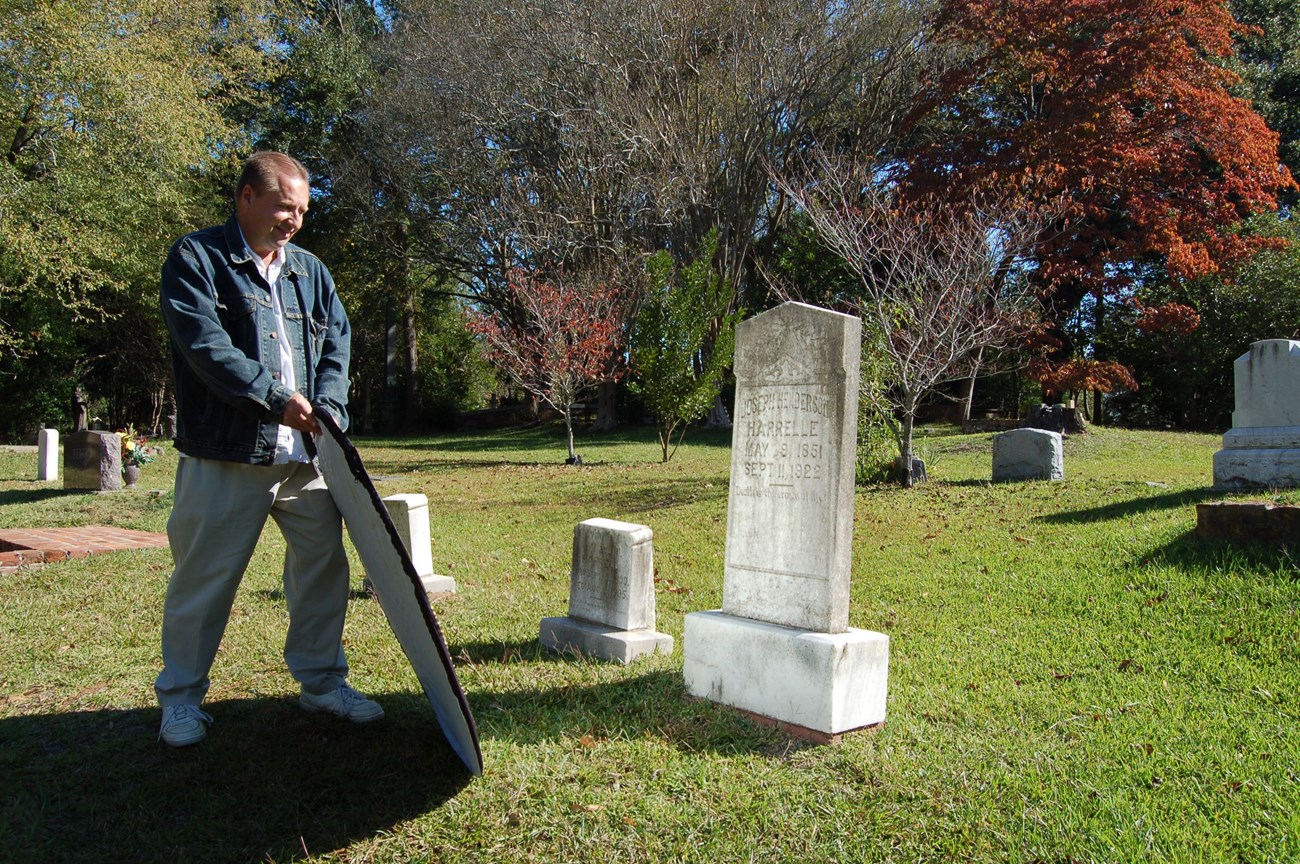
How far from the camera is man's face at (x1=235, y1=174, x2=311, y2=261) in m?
3.62

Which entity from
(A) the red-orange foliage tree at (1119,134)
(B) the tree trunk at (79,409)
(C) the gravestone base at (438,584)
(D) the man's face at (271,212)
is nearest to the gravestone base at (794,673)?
(D) the man's face at (271,212)

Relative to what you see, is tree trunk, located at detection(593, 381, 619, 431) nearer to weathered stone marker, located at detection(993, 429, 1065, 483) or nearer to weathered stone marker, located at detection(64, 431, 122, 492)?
weathered stone marker, located at detection(64, 431, 122, 492)

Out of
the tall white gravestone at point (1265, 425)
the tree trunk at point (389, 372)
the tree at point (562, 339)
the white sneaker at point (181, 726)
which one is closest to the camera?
the white sneaker at point (181, 726)

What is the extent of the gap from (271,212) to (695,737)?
2.68 m

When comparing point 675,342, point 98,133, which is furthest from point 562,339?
point 98,133

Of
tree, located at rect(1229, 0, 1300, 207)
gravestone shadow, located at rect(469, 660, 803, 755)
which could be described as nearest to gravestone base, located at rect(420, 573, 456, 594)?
gravestone shadow, located at rect(469, 660, 803, 755)

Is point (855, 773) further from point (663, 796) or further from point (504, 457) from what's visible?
point (504, 457)

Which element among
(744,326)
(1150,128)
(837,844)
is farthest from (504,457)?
(837,844)

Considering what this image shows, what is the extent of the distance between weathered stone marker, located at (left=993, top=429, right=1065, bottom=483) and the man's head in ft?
35.0

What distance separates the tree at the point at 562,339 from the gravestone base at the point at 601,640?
512 inches

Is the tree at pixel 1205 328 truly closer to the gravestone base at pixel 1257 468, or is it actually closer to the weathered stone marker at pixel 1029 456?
the weathered stone marker at pixel 1029 456

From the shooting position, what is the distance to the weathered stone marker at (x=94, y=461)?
531 inches

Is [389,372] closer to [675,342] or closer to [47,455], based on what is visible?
[47,455]

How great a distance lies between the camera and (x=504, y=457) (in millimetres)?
20781
